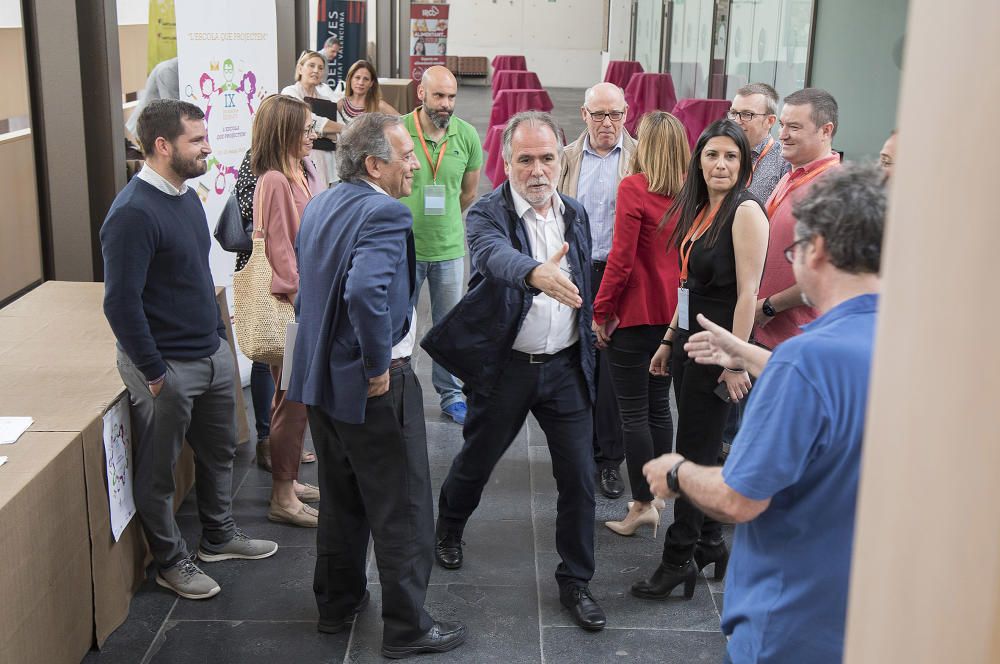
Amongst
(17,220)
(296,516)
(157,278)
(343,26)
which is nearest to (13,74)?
(17,220)

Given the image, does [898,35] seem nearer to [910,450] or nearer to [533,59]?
[910,450]

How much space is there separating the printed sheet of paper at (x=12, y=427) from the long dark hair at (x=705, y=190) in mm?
2041

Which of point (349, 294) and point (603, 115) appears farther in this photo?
point (603, 115)

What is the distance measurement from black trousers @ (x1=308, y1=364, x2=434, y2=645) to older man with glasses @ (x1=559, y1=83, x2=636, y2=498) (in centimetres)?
137

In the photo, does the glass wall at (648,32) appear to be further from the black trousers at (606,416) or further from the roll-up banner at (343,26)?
the black trousers at (606,416)

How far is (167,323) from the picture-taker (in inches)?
122

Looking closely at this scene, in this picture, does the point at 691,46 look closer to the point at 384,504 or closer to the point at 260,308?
the point at 260,308

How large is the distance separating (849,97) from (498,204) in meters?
4.26

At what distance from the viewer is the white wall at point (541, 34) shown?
2588 cm

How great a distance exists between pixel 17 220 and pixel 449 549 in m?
2.75

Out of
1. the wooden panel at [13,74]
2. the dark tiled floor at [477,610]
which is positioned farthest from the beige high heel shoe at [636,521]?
the wooden panel at [13,74]

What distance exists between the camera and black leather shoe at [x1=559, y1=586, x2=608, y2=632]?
125 inches

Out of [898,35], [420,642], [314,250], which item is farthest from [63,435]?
[898,35]

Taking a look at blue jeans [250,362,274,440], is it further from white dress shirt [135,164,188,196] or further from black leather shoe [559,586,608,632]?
black leather shoe [559,586,608,632]
